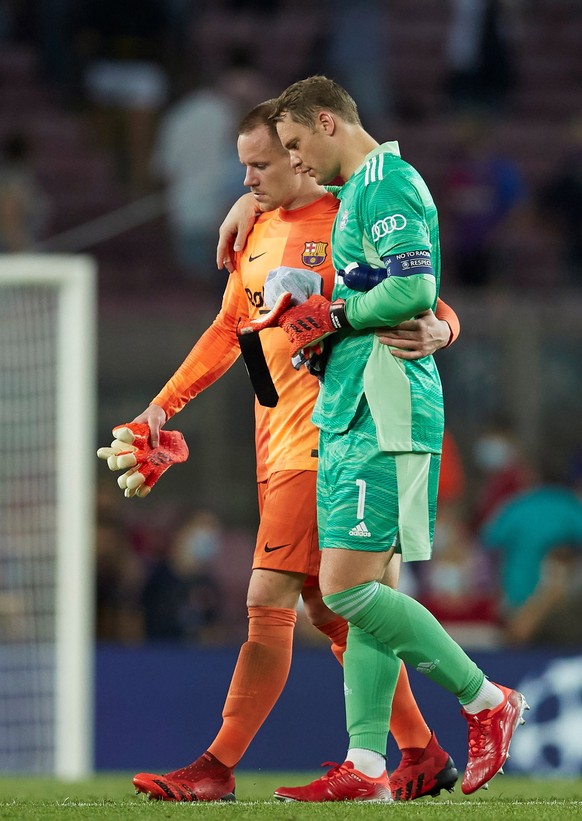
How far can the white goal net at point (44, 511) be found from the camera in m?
7.81

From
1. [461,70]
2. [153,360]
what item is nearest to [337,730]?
[153,360]

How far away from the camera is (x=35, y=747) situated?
313 inches

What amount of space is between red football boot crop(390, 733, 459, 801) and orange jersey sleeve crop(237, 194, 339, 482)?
0.94m

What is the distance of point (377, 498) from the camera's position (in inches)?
176


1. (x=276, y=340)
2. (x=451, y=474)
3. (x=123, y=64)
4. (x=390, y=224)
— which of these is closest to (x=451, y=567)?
(x=451, y=474)

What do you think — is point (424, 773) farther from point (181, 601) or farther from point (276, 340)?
point (181, 601)

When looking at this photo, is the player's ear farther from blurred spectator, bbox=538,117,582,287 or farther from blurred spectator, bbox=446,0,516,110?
blurred spectator, bbox=446,0,516,110

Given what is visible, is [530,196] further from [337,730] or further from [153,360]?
[337,730]

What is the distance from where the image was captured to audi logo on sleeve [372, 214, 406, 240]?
4.38 meters

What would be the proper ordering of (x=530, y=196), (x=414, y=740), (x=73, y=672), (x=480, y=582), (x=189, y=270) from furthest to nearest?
(x=530, y=196), (x=189, y=270), (x=480, y=582), (x=73, y=672), (x=414, y=740)

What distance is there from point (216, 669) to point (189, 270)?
3.65 m

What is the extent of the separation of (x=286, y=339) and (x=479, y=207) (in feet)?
22.8

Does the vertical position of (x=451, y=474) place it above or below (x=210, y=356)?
below

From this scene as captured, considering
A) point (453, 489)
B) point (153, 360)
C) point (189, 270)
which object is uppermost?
point (189, 270)
